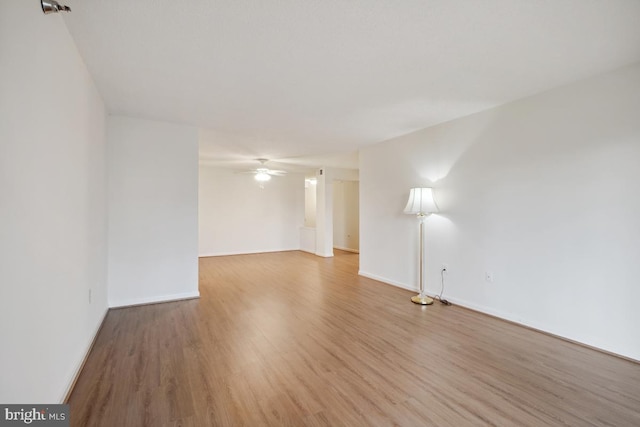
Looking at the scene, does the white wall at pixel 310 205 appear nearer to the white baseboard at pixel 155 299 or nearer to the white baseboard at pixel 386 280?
the white baseboard at pixel 386 280

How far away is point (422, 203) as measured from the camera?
3818mm

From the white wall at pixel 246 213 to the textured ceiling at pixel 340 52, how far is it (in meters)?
4.40

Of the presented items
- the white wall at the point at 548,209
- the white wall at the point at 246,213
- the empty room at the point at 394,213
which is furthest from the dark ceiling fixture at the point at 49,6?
the white wall at the point at 246,213

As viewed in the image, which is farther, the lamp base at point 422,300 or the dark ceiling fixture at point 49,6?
the lamp base at point 422,300

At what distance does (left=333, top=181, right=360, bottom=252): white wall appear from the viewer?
8945mm

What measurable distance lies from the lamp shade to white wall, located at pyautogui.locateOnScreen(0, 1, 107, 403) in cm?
359

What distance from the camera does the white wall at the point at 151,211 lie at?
3551mm

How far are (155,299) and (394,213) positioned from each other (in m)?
3.78

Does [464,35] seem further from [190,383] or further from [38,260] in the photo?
[190,383]

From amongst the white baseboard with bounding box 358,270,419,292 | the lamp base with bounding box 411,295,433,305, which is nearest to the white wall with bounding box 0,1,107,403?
the lamp base with bounding box 411,295,433,305

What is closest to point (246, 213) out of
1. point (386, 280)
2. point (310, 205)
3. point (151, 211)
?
point (310, 205)

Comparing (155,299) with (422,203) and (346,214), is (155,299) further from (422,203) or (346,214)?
(346,214)

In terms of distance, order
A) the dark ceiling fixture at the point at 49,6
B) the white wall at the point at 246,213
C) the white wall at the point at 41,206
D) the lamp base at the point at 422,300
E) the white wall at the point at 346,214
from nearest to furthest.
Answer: the white wall at the point at 41,206 → the dark ceiling fixture at the point at 49,6 → the lamp base at the point at 422,300 → the white wall at the point at 246,213 → the white wall at the point at 346,214

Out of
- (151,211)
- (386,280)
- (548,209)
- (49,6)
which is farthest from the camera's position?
(386,280)
